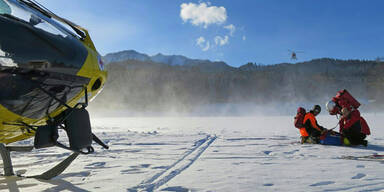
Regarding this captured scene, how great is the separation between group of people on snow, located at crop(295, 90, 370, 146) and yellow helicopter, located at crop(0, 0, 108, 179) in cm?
497

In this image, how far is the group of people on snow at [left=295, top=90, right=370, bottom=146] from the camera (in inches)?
198

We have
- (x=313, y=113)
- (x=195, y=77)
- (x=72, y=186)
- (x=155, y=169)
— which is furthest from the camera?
(x=195, y=77)

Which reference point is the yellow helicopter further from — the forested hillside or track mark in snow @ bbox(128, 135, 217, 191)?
the forested hillside

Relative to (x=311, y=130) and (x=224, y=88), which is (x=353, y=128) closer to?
(x=311, y=130)

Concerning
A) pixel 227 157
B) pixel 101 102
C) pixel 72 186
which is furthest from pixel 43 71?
pixel 101 102

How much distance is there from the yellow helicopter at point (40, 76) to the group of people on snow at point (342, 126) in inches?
196

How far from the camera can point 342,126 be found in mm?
5398

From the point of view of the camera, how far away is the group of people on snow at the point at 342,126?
5.03 m

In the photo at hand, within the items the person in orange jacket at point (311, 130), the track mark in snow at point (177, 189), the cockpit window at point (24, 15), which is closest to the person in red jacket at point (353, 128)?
the person in orange jacket at point (311, 130)

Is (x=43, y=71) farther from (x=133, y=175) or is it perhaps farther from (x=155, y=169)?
(x=155, y=169)

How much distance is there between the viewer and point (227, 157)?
391 centimetres

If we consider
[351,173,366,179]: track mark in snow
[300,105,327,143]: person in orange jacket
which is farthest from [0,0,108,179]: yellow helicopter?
[300,105,327,143]: person in orange jacket

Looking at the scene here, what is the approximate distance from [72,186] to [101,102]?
4620 centimetres

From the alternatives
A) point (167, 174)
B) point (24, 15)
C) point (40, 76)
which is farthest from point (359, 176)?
point (24, 15)
